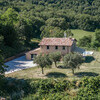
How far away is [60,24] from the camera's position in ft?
228

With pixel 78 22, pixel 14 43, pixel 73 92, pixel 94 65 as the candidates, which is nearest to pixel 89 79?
pixel 73 92

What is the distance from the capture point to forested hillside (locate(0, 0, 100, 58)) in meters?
45.3

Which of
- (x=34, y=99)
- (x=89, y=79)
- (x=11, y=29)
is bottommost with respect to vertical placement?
(x=34, y=99)

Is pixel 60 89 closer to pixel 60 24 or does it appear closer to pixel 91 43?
pixel 91 43

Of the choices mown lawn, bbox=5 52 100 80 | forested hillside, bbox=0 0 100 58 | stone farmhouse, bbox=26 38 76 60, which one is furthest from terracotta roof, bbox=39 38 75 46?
forested hillside, bbox=0 0 100 58

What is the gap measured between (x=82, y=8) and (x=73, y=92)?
103 metres

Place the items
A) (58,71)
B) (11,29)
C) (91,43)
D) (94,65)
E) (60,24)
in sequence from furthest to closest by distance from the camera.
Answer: (60,24), (91,43), (11,29), (94,65), (58,71)

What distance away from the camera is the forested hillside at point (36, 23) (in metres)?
45.3

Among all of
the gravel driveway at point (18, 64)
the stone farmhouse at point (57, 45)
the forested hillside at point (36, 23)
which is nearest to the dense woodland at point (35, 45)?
the forested hillside at point (36, 23)

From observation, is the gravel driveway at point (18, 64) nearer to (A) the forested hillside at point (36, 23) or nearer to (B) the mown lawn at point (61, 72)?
(B) the mown lawn at point (61, 72)

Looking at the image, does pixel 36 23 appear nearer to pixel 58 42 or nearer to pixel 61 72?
pixel 58 42

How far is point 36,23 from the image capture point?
7206 centimetres

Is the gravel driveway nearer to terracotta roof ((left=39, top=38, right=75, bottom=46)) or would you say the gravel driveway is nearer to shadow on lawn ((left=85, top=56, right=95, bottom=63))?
terracotta roof ((left=39, top=38, right=75, bottom=46))

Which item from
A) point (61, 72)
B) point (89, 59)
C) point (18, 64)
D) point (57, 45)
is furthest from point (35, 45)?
point (61, 72)
